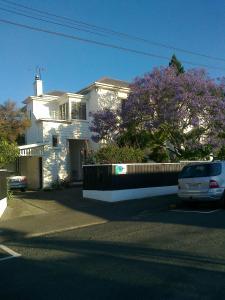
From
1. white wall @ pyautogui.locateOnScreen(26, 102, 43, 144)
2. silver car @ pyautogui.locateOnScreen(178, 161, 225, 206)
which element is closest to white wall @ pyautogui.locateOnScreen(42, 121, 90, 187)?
white wall @ pyautogui.locateOnScreen(26, 102, 43, 144)

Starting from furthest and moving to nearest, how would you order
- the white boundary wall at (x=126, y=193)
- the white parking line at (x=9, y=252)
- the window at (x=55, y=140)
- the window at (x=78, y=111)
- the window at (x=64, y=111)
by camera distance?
1. the window at (x=64, y=111)
2. the window at (x=78, y=111)
3. the window at (x=55, y=140)
4. the white boundary wall at (x=126, y=193)
5. the white parking line at (x=9, y=252)

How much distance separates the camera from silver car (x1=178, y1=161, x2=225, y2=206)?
13.7 meters

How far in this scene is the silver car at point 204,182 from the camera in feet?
44.9

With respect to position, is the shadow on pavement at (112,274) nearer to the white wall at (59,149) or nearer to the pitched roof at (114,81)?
the white wall at (59,149)

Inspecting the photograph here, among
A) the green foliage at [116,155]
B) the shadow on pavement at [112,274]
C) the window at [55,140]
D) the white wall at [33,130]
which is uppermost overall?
the white wall at [33,130]

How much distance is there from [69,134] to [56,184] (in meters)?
3.51

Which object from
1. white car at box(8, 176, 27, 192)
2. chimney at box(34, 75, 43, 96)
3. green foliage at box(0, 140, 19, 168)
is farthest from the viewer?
chimney at box(34, 75, 43, 96)

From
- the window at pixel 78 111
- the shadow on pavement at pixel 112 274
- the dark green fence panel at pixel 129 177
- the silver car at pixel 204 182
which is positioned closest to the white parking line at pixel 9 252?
the shadow on pavement at pixel 112 274

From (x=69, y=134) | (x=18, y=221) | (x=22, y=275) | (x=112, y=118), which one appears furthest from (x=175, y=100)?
(x=22, y=275)

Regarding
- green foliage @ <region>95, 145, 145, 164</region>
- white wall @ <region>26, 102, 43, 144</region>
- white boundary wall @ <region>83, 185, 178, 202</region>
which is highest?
white wall @ <region>26, 102, 43, 144</region>

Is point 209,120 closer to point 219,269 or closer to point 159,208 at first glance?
point 159,208

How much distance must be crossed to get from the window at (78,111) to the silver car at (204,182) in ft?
Answer: 45.4

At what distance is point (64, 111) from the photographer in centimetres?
2761

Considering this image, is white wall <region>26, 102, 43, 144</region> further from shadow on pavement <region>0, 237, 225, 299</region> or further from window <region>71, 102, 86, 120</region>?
shadow on pavement <region>0, 237, 225, 299</region>
